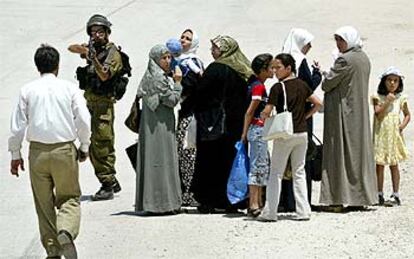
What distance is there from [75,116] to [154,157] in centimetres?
240

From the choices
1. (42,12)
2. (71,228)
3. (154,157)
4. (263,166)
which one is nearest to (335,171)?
(263,166)

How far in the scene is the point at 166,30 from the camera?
21.5 meters

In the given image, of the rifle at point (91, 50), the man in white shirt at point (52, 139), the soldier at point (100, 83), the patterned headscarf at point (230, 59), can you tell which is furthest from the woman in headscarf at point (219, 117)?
the man in white shirt at point (52, 139)

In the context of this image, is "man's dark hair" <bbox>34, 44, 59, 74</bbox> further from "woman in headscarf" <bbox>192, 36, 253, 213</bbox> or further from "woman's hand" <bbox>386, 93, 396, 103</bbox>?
"woman's hand" <bbox>386, 93, 396, 103</bbox>

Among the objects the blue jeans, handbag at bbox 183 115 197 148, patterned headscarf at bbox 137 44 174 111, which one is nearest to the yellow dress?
the blue jeans

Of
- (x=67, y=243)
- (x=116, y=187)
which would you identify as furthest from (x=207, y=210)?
(x=67, y=243)

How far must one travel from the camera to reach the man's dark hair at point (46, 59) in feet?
25.1

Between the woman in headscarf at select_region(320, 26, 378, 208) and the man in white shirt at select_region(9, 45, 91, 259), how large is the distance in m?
3.04

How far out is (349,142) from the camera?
386 inches

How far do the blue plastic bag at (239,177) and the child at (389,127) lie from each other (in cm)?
141

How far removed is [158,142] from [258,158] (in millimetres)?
1036

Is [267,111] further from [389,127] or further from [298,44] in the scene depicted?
[389,127]

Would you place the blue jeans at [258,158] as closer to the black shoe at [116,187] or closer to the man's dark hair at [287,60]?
the man's dark hair at [287,60]

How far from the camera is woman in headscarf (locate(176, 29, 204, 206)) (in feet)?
33.2
